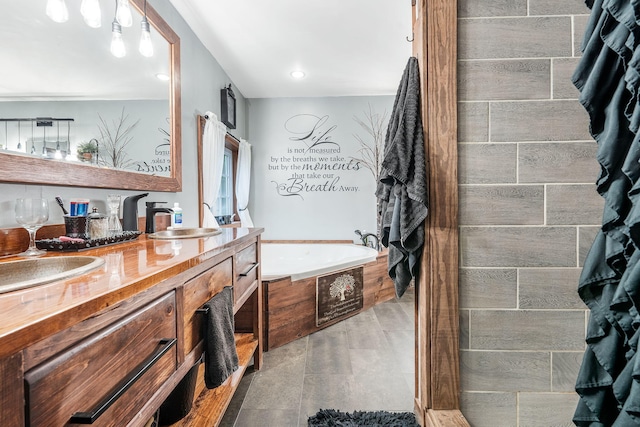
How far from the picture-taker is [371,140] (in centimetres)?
436

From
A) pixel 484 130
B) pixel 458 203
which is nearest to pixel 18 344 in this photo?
pixel 458 203

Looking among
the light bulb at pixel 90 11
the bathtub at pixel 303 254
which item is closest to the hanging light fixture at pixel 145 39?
the light bulb at pixel 90 11

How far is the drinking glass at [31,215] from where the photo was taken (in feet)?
3.37

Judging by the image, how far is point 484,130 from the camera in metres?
1.30

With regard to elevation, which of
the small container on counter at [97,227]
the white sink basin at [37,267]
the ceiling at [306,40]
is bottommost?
the white sink basin at [37,267]

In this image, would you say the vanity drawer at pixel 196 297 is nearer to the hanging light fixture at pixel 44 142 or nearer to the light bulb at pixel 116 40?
the hanging light fixture at pixel 44 142

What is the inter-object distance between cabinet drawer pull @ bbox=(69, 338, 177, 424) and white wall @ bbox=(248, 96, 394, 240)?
3.53 meters

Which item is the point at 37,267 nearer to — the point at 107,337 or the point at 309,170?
the point at 107,337

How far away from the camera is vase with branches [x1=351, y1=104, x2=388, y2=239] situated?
4.33 m

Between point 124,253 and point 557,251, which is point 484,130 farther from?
point 124,253

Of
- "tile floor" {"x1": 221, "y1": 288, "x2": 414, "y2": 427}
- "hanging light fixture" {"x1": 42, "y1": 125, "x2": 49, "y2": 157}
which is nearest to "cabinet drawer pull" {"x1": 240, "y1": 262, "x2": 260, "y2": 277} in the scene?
"tile floor" {"x1": 221, "y1": 288, "x2": 414, "y2": 427}

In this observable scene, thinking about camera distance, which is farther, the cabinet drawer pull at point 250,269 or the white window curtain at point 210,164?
the white window curtain at point 210,164

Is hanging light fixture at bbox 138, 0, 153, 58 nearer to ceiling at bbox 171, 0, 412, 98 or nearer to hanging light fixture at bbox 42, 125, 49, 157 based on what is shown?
ceiling at bbox 171, 0, 412, 98

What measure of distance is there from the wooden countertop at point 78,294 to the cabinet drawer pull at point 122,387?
0.57 feet
